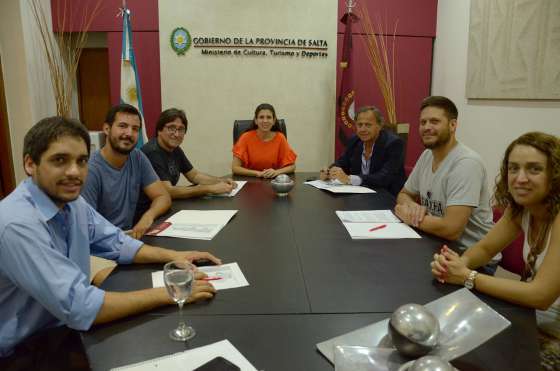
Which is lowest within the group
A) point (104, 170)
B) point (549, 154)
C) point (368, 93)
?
point (104, 170)

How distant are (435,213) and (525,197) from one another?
748 millimetres

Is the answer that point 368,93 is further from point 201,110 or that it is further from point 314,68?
point 201,110

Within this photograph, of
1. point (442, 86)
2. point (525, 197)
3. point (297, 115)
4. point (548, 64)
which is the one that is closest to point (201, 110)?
point (297, 115)

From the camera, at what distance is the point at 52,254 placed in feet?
3.27

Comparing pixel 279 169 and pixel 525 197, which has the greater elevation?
pixel 525 197

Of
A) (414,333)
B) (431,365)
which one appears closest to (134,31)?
(414,333)

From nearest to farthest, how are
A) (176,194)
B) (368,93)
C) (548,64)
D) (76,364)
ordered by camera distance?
(76,364)
(176,194)
(548,64)
(368,93)

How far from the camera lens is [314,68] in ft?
14.6

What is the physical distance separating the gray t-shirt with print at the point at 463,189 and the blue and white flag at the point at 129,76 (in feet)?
10.5

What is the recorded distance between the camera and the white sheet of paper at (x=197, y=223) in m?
1.66

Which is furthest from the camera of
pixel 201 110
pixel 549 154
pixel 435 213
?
pixel 201 110

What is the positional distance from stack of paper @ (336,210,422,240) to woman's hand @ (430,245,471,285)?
404 mm

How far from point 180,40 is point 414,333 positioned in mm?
4132

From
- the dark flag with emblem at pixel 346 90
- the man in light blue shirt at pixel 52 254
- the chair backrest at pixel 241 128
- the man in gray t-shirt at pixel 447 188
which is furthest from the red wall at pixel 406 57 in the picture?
the man in light blue shirt at pixel 52 254
